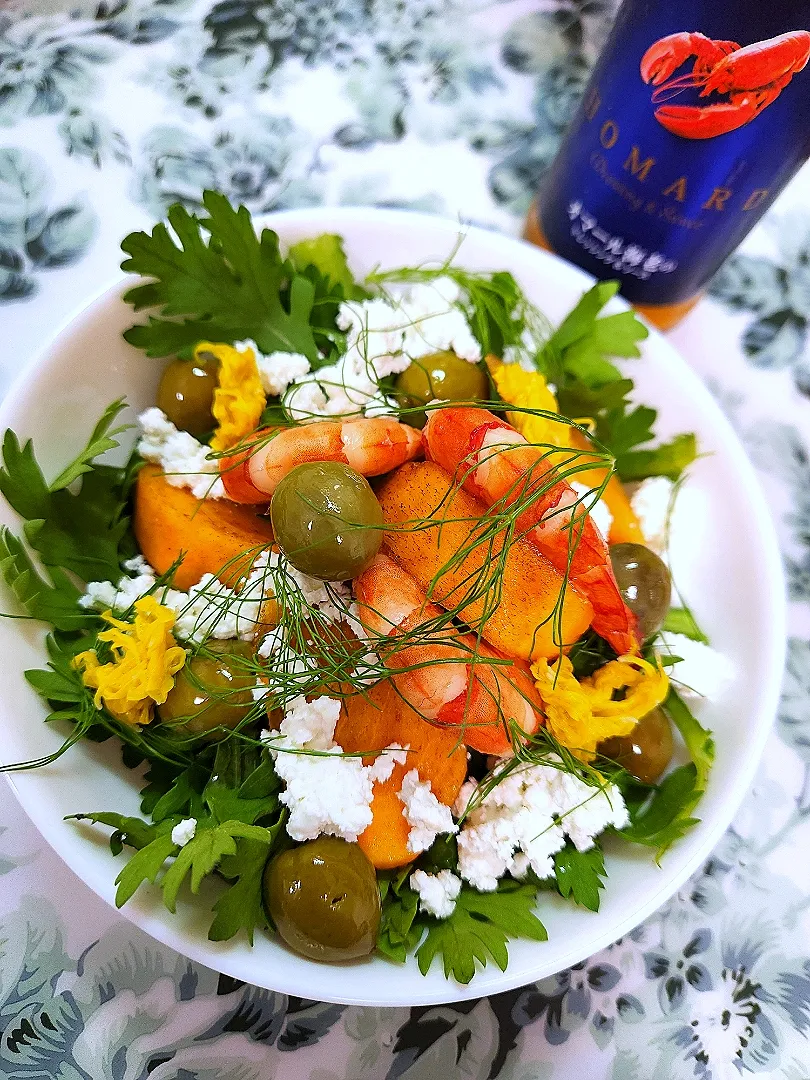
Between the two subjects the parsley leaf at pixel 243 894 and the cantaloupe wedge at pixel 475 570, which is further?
the cantaloupe wedge at pixel 475 570

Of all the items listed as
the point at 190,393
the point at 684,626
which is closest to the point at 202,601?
the point at 190,393

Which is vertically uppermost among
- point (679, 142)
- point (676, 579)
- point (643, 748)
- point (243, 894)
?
point (679, 142)

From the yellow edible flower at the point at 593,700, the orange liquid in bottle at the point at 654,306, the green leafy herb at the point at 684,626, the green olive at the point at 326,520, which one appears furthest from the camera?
the orange liquid in bottle at the point at 654,306

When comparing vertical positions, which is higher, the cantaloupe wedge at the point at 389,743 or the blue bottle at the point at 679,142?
the blue bottle at the point at 679,142

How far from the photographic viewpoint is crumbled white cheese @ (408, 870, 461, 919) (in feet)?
3.74

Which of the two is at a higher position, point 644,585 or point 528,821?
point 644,585

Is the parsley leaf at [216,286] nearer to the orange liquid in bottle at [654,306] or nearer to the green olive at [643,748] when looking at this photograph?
the orange liquid in bottle at [654,306]

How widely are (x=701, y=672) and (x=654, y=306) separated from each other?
2.20ft

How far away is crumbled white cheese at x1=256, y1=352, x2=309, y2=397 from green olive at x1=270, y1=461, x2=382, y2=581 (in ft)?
0.85

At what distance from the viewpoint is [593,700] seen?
1141 millimetres

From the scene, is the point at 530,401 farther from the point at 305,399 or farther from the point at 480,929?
the point at 480,929

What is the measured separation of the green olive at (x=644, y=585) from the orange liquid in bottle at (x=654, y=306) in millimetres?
514

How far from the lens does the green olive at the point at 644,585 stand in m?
1.22

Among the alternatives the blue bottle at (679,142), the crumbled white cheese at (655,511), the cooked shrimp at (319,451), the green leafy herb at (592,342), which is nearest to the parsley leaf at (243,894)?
→ the cooked shrimp at (319,451)
